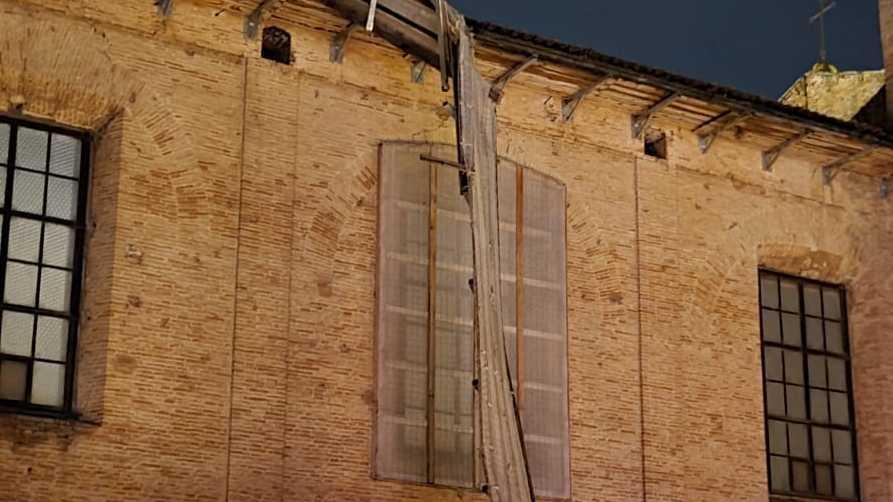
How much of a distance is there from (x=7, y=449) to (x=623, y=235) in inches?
289

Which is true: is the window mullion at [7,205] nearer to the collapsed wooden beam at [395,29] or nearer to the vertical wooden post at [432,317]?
the collapsed wooden beam at [395,29]

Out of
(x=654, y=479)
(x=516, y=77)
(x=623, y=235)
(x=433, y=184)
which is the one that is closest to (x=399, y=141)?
(x=433, y=184)

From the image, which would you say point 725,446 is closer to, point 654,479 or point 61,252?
point 654,479

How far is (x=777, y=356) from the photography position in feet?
64.7

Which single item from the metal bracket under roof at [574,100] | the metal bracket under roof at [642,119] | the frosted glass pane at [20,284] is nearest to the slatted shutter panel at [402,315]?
the metal bracket under roof at [574,100]

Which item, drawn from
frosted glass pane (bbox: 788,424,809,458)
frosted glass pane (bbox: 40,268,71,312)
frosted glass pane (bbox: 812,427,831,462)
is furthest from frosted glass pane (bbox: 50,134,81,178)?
frosted glass pane (bbox: 812,427,831,462)

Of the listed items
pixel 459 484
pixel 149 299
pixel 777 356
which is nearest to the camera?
pixel 149 299

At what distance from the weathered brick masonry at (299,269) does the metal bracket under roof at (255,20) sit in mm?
99

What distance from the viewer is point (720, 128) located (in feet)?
63.5

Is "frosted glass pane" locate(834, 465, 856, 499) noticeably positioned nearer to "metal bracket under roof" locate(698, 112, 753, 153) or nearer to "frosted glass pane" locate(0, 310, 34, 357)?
"metal bracket under roof" locate(698, 112, 753, 153)

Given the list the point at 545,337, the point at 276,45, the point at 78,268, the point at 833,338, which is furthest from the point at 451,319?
the point at 833,338

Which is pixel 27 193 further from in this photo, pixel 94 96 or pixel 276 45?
pixel 276 45

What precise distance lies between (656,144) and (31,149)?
7.39 metres

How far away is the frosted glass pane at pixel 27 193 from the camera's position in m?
15.0
